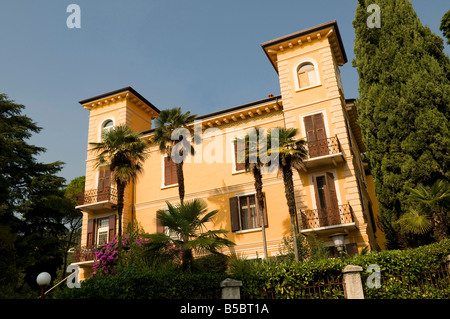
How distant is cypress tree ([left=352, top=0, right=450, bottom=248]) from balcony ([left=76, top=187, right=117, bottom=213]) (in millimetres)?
13523

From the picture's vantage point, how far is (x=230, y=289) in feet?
33.7

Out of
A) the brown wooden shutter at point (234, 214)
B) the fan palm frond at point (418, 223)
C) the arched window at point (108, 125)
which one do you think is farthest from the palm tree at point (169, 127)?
the fan palm frond at point (418, 223)

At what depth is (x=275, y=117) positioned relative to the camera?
19.7 meters

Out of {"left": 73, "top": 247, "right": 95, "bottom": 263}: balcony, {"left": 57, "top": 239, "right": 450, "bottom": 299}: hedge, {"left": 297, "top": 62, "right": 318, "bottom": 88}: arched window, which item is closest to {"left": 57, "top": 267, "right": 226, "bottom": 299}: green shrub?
{"left": 57, "top": 239, "right": 450, "bottom": 299}: hedge

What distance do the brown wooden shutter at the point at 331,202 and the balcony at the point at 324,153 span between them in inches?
24.4

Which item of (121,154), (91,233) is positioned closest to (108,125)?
(121,154)

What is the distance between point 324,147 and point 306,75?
14.4 feet

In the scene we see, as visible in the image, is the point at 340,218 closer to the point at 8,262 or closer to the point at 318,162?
the point at 318,162

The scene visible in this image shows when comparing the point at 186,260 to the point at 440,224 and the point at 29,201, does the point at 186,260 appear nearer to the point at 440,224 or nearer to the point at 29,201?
the point at 440,224

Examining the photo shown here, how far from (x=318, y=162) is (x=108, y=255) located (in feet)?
34.5

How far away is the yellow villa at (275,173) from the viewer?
16594mm

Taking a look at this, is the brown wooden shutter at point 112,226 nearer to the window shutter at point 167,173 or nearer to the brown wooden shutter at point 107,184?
the brown wooden shutter at point 107,184

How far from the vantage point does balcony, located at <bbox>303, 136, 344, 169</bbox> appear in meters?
16.6
